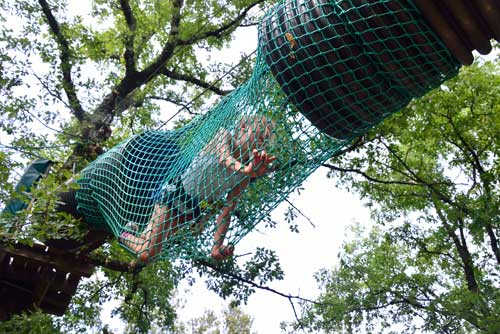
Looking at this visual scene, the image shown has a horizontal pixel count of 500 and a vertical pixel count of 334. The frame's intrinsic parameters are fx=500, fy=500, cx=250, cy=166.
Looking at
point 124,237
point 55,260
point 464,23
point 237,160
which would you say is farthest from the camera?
point 55,260

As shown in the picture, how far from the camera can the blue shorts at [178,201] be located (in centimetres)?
188

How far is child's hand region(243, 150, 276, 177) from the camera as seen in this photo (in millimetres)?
1632

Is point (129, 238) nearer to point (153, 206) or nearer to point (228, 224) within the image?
point (153, 206)

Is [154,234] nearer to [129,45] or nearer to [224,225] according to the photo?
[224,225]

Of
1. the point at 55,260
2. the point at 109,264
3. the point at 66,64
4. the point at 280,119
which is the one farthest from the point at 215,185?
the point at 66,64

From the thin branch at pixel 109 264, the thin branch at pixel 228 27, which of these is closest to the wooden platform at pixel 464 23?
the thin branch at pixel 109 264

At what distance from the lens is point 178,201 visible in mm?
1893

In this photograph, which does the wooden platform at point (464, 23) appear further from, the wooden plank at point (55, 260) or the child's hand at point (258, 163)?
the wooden plank at point (55, 260)

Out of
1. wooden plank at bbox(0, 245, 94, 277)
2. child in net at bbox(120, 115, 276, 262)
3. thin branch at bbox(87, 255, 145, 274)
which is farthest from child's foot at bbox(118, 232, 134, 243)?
wooden plank at bbox(0, 245, 94, 277)

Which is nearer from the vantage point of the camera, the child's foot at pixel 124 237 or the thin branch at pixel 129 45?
the child's foot at pixel 124 237

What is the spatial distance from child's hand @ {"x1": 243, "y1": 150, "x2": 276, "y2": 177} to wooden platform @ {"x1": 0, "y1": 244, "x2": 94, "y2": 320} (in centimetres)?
145

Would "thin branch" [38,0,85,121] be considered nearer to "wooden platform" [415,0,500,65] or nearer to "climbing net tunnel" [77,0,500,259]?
"climbing net tunnel" [77,0,500,259]

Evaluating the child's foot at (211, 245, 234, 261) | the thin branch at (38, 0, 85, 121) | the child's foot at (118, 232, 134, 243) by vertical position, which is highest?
the thin branch at (38, 0, 85, 121)

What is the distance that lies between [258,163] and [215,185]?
24 centimetres
